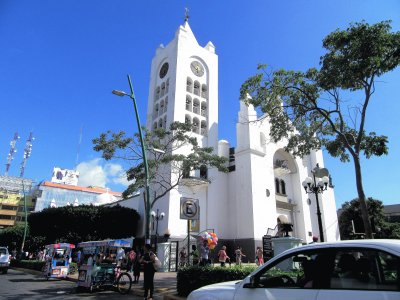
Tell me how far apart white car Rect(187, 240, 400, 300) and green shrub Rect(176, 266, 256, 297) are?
411 cm

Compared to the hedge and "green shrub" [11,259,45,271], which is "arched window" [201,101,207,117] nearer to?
the hedge

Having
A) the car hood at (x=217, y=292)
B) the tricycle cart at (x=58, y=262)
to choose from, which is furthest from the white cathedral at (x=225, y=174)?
the car hood at (x=217, y=292)

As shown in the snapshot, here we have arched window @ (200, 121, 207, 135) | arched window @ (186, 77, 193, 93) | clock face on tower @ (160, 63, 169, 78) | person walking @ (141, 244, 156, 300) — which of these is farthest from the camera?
clock face on tower @ (160, 63, 169, 78)

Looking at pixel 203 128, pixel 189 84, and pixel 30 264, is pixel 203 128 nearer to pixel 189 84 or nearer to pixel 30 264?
pixel 189 84

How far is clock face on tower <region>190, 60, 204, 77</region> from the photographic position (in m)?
35.0

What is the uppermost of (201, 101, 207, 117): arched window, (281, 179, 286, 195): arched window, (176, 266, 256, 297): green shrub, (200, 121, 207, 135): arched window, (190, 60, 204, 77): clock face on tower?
(190, 60, 204, 77): clock face on tower

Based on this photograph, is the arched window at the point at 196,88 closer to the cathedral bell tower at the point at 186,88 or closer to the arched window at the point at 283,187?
the cathedral bell tower at the point at 186,88

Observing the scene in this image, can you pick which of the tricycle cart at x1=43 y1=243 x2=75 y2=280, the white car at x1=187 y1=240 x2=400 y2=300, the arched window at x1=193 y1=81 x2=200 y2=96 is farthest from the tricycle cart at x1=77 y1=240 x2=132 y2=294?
the arched window at x1=193 y1=81 x2=200 y2=96

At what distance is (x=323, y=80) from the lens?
475 inches

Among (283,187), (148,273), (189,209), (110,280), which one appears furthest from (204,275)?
(283,187)

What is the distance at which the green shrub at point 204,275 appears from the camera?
26.8 feet

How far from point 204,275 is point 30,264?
19917 mm

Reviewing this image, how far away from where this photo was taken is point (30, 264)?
76.1 feet

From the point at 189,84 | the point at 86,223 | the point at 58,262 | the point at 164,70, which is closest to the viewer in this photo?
the point at 58,262
